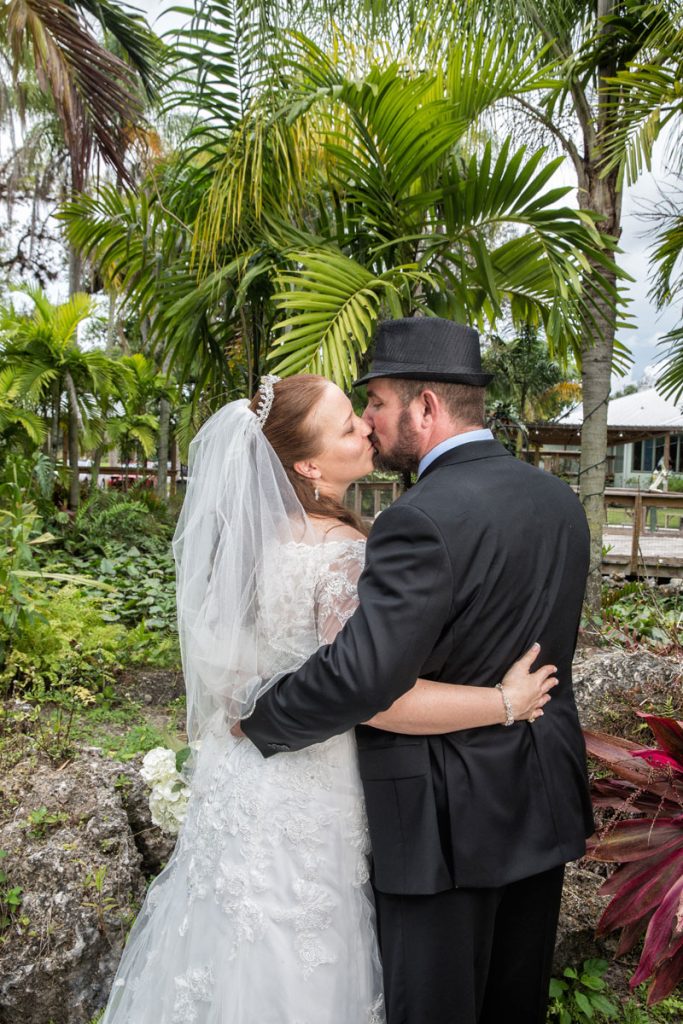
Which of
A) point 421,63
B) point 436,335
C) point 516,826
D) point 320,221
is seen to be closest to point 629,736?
point 516,826

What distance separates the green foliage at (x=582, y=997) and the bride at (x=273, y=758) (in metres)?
1.01

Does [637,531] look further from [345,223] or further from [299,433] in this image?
[299,433]

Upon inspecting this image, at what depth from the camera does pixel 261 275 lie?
4957 mm

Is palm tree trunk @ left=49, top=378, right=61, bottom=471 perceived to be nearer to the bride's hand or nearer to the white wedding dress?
the white wedding dress

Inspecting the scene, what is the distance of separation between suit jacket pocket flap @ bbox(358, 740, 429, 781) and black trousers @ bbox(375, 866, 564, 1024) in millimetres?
258

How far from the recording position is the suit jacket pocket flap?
1678 mm

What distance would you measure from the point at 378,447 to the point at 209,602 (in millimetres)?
576

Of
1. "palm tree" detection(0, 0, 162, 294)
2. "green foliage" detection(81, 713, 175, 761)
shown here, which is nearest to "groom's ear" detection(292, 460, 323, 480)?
"green foliage" detection(81, 713, 175, 761)

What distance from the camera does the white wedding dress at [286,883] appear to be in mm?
1737

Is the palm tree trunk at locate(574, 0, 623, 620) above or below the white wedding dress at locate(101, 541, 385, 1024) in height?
above

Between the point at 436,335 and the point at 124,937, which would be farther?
the point at 124,937

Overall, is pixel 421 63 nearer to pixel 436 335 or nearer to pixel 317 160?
pixel 317 160

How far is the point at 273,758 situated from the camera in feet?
6.10

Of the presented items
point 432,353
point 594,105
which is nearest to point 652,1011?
point 432,353
